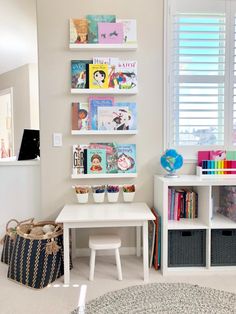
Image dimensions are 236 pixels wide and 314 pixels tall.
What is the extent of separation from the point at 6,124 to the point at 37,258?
428cm

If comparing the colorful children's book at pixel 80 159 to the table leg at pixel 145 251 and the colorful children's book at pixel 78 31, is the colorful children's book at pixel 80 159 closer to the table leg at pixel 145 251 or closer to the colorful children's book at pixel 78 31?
the table leg at pixel 145 251

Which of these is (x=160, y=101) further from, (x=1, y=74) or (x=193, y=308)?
(x=1, y=74)

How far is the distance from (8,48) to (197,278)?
13.8 feet

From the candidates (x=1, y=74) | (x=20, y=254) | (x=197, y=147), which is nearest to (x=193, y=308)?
(x=20, y=254)

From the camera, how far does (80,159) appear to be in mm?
2605

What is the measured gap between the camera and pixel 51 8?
254 cm

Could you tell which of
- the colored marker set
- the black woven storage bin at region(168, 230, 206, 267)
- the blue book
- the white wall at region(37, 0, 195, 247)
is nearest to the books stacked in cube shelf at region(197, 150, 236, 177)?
the colored marker set

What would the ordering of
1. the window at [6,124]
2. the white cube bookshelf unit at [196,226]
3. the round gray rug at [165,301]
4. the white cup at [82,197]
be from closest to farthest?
the round gray rug at [165,301] → the white cube bookshelf unit at [196,226] → the white cup at [82,197] → the window at [6,124]

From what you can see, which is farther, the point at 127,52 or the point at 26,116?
the point at 26,116

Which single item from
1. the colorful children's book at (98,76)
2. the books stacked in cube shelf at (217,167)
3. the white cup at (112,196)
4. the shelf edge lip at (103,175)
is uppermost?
the colorful children's book at (98,76)

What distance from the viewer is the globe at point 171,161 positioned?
8.04 feet

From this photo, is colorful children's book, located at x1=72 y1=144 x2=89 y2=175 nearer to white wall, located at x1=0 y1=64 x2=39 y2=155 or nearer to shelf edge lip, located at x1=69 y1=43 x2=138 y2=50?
shelf edge lip, located at x1=69 y1=43 x2=138 y2=50

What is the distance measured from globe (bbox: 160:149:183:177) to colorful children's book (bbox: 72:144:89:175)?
0.69 meters

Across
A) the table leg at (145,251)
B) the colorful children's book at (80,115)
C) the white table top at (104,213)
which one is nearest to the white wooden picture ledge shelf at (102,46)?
the colorful children's book at (80,115)
